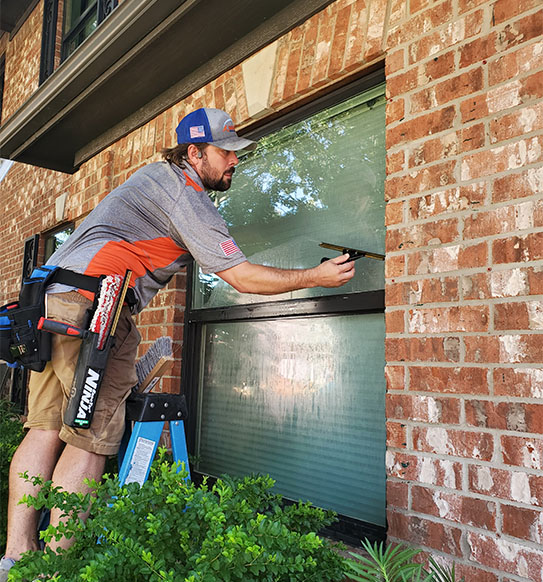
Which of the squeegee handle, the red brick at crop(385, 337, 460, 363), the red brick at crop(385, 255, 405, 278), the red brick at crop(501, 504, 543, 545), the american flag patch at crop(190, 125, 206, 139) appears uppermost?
the american flag patch at crop(190, 125, 206, 139)

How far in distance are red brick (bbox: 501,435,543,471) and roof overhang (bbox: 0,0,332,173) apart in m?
2.21

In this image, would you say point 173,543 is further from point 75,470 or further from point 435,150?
point 435,150

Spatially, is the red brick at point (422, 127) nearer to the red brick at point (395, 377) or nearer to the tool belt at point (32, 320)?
the red brick at point (395, 377)

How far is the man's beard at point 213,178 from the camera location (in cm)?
251

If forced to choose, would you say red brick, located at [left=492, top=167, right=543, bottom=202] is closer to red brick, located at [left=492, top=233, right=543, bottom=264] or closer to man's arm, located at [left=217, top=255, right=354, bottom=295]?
red brick, located at [left=492, top=233, right=543, bottom=264]

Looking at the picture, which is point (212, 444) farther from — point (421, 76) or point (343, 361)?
point (421, 76)

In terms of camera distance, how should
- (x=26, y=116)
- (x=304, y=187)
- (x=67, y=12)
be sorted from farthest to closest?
(x=67, y=12)
(x=26, y=116)
(x=304, y=187)

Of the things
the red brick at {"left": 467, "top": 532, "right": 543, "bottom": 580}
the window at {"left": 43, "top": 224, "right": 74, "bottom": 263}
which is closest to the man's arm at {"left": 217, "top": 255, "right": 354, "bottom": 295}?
the red brick at {"left": 467, "top": 532, "right": 543, "bottom": 580}

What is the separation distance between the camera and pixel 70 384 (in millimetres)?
2164

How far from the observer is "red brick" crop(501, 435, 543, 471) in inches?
67.6

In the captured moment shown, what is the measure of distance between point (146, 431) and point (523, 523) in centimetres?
139

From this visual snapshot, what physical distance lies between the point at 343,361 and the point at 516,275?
1019 millimetres

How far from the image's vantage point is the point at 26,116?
481 cm

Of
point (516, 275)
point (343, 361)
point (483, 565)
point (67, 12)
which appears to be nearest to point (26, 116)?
point (67, 12)
